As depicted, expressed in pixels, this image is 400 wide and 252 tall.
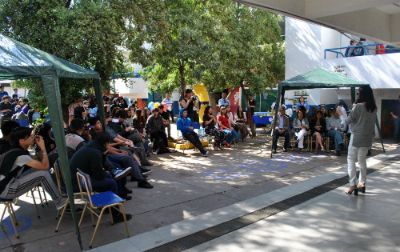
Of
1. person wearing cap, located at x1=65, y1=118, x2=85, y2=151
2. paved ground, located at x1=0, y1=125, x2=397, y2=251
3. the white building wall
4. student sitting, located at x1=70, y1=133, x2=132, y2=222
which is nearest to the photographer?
paved ground, located at x1=0, y1=125, x2=397, y2=251

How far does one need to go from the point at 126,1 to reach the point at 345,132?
24.9 ft

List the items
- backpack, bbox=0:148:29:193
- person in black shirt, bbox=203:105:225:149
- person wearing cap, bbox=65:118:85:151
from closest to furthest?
1. backpack, bbox=0:148:29:193
2. person wearing cap, bbox=65:118:85:151
3. person in black shirt, bbox=203:105:225:149

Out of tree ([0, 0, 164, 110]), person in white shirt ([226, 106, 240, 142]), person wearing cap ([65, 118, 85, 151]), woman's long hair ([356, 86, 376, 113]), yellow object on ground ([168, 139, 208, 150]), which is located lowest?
yellow object on ground ([168, 139, 208, 150])

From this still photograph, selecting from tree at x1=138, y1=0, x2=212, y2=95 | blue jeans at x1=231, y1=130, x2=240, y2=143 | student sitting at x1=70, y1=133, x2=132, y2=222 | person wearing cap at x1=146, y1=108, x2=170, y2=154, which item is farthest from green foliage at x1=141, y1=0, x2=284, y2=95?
student sitting at x1=70, y1=133, x2=132, y2=222

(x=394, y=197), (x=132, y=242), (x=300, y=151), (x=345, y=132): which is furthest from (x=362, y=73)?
(x=132, y=242)

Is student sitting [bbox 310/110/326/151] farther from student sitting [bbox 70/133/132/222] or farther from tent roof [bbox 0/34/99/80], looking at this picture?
tent roof [bbox 0/34/99/80]

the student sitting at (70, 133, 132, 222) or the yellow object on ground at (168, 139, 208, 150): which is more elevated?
the student sitting at (70, 133, 132, 222)

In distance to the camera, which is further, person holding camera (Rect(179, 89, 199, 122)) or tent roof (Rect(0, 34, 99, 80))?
person holding camera (Rect(179, 89, 199, 122))

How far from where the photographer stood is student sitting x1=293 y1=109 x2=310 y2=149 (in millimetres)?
11914

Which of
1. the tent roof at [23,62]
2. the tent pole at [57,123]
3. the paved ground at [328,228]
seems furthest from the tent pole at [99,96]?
the paved ground at [328,228]

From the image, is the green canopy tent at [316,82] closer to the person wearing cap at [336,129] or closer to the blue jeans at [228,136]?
the person wearing cap at [336,129]

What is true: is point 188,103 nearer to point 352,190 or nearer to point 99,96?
point 99,96

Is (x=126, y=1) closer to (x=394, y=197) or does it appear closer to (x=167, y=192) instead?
(x=167, y=192)

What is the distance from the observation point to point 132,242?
16.2ft
